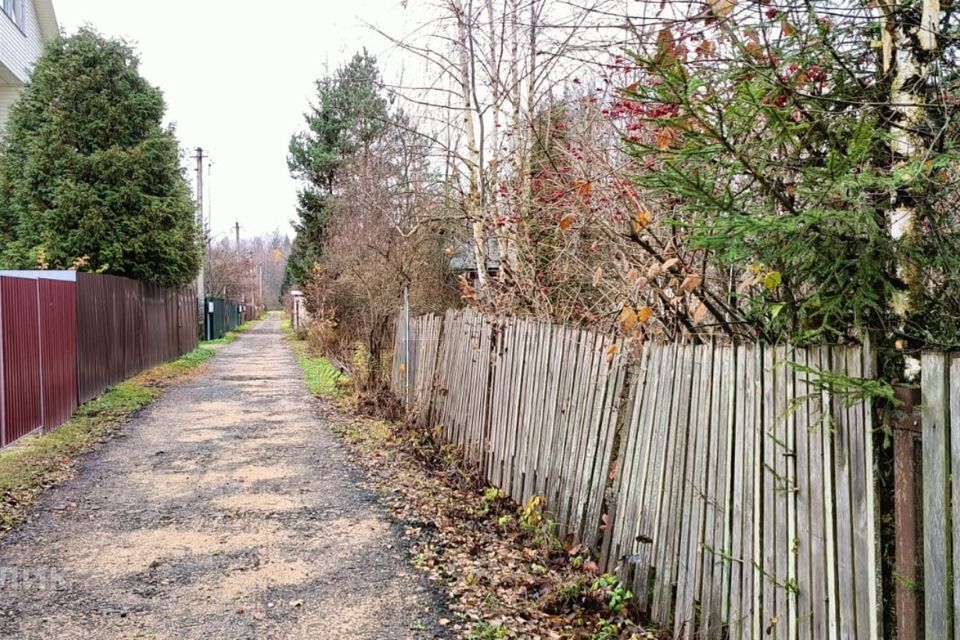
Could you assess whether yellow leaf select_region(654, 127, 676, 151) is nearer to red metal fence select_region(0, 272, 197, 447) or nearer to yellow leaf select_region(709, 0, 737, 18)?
yellow leaf select_region(709, 0, 737, 18)

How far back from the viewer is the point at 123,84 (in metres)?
15.2

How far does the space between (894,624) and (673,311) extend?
188 centimetres

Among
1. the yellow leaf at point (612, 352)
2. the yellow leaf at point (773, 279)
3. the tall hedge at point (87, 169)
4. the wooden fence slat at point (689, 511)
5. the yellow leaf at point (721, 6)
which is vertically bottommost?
the wooden fence slat at point (689, 511)

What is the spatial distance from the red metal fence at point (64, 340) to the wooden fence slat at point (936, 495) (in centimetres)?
821

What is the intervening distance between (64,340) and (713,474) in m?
9.77

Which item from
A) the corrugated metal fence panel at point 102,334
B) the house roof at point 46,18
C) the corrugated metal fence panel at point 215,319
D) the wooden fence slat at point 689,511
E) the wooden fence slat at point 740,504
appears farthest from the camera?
the corrugated metal fence panel at point 215,319

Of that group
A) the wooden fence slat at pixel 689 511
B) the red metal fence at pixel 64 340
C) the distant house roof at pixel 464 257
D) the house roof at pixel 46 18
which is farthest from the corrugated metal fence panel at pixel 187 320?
the wooden fence slat at pixel 689 511

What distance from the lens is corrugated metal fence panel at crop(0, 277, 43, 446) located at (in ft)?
24.6

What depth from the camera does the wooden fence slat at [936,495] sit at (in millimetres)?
1985

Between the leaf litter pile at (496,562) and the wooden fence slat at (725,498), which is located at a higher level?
the wooden fence slat at (725,498)

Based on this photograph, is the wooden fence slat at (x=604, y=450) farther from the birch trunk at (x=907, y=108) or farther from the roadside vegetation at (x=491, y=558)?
the birch trunk at (x=907, y=108)

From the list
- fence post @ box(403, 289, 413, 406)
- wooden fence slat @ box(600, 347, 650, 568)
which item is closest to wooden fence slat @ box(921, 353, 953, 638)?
wooden fence slat @ box(600, 347, 650, 568)

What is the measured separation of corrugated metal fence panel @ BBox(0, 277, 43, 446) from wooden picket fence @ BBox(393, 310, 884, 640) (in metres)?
5.67

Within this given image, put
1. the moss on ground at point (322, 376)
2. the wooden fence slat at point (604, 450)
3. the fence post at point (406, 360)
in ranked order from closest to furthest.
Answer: the wooden fence slat at point (604, 450), the fence post at point (406, 360), the moss on ground at point (322, 376)
